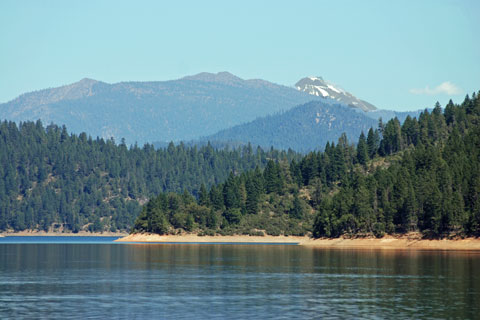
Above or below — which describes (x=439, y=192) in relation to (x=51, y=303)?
above

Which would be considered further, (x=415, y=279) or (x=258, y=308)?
(x=415, y=279)

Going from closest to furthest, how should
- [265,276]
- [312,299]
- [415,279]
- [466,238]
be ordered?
[312,299] < [415,279] < [265,276] < [466,238]

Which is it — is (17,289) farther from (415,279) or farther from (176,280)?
(415,279)

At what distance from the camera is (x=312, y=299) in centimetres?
8469

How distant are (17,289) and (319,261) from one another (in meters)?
68.8

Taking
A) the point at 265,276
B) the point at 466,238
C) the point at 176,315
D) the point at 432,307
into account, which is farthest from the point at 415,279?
the point at 466,238

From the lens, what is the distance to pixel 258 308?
3051 inches

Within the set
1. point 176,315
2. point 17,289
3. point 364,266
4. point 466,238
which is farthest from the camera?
point 466,238

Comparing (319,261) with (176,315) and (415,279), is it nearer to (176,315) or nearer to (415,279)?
(415,279)

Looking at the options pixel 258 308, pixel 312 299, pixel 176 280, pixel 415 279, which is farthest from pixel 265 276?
pixel 258 308

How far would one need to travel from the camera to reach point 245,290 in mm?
94000

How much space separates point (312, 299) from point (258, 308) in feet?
30.8

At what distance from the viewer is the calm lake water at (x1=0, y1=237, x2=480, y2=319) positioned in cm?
7425

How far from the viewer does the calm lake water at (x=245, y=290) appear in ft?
244
